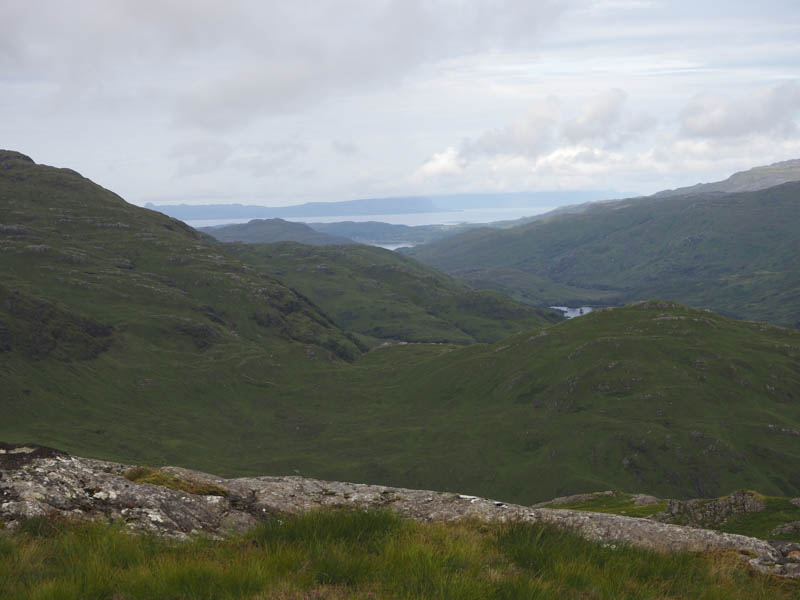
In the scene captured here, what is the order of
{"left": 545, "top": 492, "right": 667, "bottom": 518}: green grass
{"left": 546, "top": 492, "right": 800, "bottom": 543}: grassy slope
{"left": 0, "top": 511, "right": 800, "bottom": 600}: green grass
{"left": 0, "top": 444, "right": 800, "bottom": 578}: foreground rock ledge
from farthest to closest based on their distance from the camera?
1. {"left": 545, "top": 492, "right": 667, "bottom": 518}: green grass
2. {"left": 546, "top": 492, "right": 800, "bottom": 543}: grassy slope
3. {"left": 0, "top": 444, "right": 800, "bottom": 578}: foreground rock ledge
4. {"left": 0, "top": 511, "right": 800, "bottom": 600}: green grass

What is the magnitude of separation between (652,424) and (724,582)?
651 feet

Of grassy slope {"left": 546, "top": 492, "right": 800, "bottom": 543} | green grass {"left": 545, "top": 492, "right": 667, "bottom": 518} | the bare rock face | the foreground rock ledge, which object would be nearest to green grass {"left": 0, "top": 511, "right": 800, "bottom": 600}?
the foreground rock ledge

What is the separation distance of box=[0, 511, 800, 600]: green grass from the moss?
319 centimetres

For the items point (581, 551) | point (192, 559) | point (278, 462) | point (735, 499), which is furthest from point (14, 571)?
point (278, 462)

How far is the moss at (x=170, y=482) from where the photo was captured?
13.0m

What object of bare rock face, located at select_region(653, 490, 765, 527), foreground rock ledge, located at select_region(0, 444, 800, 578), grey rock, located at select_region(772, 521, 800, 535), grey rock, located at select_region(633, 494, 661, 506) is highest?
foreground rock ledge, located at select_region(0, 444, 800, 578)

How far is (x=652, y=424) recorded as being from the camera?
186000 mm

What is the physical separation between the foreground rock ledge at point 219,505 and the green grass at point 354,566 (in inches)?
51.9

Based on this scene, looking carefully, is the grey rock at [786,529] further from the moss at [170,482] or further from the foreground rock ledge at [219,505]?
the moss at [170,482]

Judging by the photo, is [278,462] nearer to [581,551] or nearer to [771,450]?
[771,450]

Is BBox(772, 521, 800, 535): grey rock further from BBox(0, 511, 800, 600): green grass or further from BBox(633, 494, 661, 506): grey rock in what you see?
BBox(633, 494, 661, 506): grey rock

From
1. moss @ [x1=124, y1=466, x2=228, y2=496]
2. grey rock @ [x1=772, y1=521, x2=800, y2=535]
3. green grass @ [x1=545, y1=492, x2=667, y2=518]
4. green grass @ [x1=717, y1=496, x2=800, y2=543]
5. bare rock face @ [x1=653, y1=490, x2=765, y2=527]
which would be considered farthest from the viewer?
green grass @ [x1=545, y1=492, x2=667, y2=518]

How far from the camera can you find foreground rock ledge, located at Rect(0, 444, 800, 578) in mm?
10938

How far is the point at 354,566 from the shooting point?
785 cm
